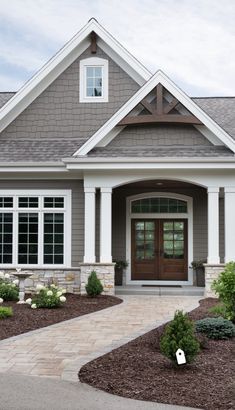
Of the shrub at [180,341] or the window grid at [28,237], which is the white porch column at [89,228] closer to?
the window grid at [28,237]

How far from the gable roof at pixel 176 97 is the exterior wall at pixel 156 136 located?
60 centimetres

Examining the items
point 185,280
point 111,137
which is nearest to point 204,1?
point 111,137

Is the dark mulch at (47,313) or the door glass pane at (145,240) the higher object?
the door glass pane at (145,240)

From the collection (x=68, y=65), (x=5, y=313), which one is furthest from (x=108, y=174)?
(x=5, y=313)

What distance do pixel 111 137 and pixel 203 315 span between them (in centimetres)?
636

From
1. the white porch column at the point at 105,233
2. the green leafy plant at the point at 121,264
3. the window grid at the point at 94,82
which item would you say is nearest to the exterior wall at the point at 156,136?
the white porch column at the point at 105,233

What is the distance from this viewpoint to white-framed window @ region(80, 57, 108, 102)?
1647 cm

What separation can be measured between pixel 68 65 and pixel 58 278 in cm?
686

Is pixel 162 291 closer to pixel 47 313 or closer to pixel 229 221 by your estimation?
pixel 229 221

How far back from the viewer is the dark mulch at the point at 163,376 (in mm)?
5352

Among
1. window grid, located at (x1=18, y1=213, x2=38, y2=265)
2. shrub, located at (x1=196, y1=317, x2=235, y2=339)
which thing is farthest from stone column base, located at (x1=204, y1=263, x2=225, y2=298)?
shrub, located at (x1=196, y1=317, x2=235, y2=339)

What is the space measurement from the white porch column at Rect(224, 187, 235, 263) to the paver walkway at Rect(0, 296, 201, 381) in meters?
2.37

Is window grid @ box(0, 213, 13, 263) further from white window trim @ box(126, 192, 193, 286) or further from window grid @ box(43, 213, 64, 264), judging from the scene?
white window trim @ box(126, 192, 193, 286)

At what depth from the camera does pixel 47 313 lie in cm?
1085
